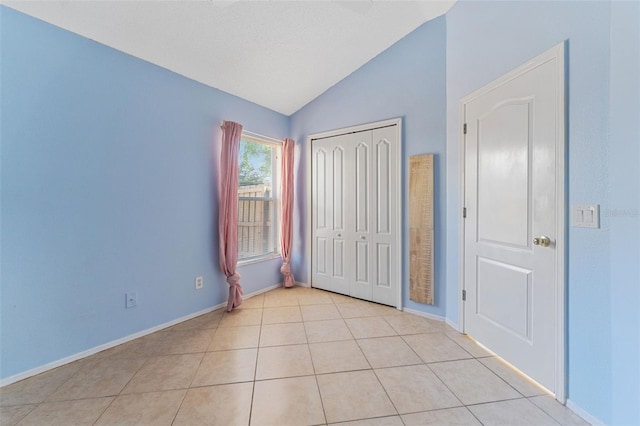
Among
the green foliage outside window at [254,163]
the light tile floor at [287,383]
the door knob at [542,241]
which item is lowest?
the light tile floor at [287,383]

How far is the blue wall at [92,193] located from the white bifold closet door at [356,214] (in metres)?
1.49

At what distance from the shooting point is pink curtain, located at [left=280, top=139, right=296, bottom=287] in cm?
370

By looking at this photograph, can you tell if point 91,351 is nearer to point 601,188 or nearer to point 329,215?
point 329,215

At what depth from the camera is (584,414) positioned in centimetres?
140

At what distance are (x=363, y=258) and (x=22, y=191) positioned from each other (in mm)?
→ 3051

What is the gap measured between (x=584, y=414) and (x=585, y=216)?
42.1 inches

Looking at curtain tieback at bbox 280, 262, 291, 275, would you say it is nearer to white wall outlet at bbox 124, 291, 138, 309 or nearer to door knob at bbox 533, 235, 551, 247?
white wall outlet at bbox 124, 291, 138, 309

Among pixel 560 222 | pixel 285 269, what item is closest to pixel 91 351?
pixel 285 269

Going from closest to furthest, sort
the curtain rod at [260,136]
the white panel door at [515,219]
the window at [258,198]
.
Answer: the white panel door at [515,219], the curtain rod at [260,136], the window at [258,198]

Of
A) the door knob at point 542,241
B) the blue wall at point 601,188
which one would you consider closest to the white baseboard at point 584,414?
the blue wall at point 601,188

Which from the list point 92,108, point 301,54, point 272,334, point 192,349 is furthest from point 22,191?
point 301,54

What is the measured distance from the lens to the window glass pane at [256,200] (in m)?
3.38

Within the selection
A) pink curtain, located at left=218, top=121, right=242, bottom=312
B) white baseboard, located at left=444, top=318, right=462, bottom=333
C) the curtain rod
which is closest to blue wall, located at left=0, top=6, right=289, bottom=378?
pink curtain, located at left=218, top=121, right=242, bottom=312

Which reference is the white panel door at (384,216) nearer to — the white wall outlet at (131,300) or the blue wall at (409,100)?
the blue wall at (409,100)
